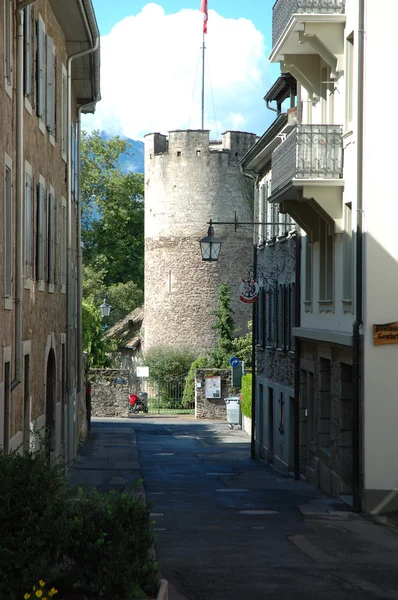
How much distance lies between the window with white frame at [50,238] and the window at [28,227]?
2.42m

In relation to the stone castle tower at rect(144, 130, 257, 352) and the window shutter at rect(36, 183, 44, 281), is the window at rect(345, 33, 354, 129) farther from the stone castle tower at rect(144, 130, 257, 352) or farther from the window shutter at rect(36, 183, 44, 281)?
the stone castle tower at rect(144, 130, 257, 352)

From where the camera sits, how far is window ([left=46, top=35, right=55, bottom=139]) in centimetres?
1822

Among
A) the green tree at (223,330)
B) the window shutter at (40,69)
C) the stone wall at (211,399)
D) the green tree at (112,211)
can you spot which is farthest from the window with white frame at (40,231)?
the green tree at (112,211)

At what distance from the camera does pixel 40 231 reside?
1720 cm

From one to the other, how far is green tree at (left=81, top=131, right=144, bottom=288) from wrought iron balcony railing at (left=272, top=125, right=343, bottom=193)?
5541cm

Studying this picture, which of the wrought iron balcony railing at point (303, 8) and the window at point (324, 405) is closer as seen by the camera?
the wrought iron balcony railing at point (303, 8)

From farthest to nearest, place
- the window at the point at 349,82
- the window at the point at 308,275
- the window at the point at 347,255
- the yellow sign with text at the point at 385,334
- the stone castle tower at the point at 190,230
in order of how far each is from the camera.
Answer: the stone castle tower at the point at 190,230
the window at the point at 308,275
the window at the point at 347,255
the window at the point at 349,82
the yellow sign with text at the point at 385,334

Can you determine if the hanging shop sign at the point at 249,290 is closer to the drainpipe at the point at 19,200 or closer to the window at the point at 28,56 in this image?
the window at the point at 28,56

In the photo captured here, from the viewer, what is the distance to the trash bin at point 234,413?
43.8 meters

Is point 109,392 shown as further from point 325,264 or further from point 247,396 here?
point 325,264

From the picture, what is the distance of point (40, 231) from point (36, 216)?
0.44 m

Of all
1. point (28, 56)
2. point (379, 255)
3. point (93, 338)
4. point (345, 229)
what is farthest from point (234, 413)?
point (28, 56)

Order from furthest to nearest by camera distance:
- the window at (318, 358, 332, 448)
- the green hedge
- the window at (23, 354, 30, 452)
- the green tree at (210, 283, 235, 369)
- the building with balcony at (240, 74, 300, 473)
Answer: the green tree at (210, 283, 235, 369) < the green hedge < the building with balcony at (240, 74, 300, 473) < the window at (318, 358, 332, 448) < the window at (23, 354, 30, 452)

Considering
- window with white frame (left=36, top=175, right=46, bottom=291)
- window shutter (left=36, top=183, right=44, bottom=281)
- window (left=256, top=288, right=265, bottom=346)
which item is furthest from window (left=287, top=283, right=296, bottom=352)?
→ window shutter (left=36, top=183, right=44, bottom=281)
